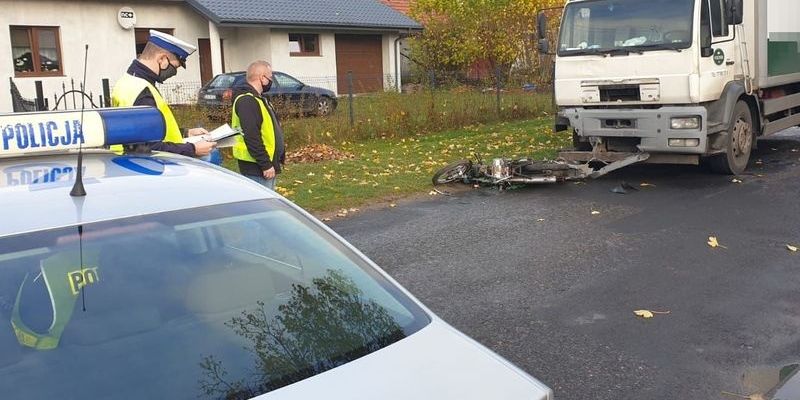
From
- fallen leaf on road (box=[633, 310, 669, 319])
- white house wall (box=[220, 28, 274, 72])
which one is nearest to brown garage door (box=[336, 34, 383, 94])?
white house wall (box=[220, 28, 274, 72])

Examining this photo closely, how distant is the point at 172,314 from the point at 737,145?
9.71 meters

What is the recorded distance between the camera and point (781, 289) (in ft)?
18.1

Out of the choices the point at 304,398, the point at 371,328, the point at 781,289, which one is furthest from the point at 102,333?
the point at 781,289

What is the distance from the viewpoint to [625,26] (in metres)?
9.98

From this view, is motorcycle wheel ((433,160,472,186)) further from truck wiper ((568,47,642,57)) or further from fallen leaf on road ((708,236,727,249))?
fallen leaf on road ((708,236,727,249))

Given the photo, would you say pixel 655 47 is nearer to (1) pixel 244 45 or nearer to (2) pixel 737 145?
(2) pixel 737 145

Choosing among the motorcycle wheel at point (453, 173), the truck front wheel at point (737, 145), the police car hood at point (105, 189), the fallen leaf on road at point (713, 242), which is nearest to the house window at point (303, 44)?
the motorcycle wheel at point (453, 173)

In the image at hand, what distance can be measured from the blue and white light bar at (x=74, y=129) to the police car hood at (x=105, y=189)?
2.6 inches

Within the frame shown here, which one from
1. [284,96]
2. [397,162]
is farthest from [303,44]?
[397,162]

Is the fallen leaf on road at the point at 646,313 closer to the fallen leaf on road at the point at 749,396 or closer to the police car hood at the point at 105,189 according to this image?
the fallen leaf on road at the point at 749,396

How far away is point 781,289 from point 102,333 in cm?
501

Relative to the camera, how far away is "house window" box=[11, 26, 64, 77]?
70.6ft

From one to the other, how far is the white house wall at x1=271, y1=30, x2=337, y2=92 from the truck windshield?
618 inches

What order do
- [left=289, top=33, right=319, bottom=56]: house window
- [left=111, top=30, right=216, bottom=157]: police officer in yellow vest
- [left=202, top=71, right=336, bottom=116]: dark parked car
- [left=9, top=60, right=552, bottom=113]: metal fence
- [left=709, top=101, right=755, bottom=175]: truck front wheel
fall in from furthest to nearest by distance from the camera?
[left=289, top=33, right=319, bottom=56]: house window, [left=9, top=60, right=552, bottom=113]: metal fence, [left=202, top=71, right=336, bottom=116]: dark parked car, [left=709, top=101, right=755, bottom=175]: truck front wheel, [left=111, top=30, right=216, bottom=157]: police officer in yellow vest
